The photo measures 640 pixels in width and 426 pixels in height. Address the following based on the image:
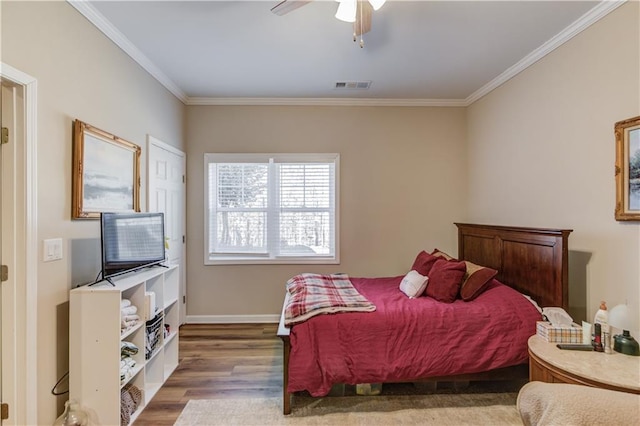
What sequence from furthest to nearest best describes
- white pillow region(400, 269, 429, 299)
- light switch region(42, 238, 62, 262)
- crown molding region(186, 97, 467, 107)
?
crown molding region(186, 97, 467, 107)
white pillow region(400, 269, 429, 299)
light switch region(42, 238, 62, 262)

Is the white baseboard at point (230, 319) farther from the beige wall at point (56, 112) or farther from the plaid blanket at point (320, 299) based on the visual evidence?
the beige wall at point (56, 112)

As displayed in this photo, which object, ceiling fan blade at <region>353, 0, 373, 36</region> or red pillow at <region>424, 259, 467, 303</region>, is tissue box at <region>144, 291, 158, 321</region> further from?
ceiling fan blade at <region>353, 0, 373, 36</region>

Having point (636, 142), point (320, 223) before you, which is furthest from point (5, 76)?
point (636, 142)

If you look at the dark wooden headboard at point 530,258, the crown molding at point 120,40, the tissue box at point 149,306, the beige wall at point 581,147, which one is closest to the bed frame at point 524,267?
the dark wooden headboard at point 530,258

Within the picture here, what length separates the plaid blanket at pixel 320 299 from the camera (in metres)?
2.32

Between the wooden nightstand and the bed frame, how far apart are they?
54 cm

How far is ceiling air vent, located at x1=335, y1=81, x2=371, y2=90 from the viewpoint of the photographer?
3.42 metres

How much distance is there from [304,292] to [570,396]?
1957 millimetres

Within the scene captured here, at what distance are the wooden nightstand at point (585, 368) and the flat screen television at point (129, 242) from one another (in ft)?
8.68

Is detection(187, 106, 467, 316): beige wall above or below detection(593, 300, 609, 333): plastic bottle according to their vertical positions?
above

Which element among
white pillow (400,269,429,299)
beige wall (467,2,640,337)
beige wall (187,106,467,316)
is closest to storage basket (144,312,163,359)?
beige wall (187,106,467,316)

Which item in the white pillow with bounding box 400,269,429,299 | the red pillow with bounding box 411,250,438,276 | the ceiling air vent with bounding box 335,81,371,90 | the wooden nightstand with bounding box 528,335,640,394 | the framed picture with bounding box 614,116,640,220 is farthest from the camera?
the ceiling air vent with bounding box 335,81,371,90

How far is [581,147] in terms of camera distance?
7.73ft

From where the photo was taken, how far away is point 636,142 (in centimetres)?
193
